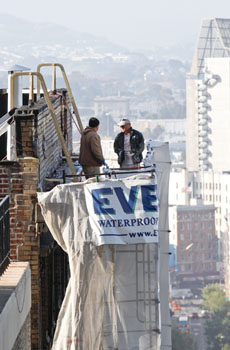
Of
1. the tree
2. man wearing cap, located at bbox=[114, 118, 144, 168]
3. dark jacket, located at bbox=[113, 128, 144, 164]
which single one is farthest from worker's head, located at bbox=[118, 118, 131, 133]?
the tree

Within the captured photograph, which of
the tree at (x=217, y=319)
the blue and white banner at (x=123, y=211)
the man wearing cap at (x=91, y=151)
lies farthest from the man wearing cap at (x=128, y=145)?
the tree at (x=217, y=319)

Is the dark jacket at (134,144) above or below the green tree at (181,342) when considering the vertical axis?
below

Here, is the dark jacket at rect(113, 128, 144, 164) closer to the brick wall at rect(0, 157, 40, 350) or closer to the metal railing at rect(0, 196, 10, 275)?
the brick wall at rect(0, 157, 40, 350)

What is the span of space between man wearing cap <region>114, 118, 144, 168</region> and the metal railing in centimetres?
247

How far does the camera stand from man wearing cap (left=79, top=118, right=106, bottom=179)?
38.3ft

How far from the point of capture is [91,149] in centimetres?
1171

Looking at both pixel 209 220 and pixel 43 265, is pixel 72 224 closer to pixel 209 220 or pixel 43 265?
pixel 43 265

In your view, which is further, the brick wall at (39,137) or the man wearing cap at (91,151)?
the man wearing cap at (91,151)

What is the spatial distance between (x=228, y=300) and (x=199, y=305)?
40.4ft

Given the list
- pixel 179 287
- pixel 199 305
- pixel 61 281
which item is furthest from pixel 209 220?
pixel 61 281

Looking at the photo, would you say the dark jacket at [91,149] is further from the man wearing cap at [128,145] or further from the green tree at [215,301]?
the green tree at [215,301]

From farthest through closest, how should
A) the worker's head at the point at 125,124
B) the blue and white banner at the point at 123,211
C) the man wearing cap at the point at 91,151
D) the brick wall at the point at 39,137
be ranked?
the worker's head at the point at 125,124 < the man wearing cap at the point at 91,151 < the brick wall at the point at 39,137 < the blue and white banner at the point at 123,211

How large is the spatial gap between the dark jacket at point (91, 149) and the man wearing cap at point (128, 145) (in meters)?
0.37

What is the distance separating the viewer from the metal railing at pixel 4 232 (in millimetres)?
9075
